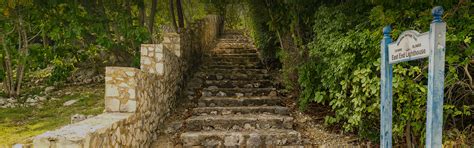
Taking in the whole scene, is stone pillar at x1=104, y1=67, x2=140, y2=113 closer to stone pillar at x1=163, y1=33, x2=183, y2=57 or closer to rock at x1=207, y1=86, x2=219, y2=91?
stone pillar at x1=163, y1=33, x2=183, y2=57

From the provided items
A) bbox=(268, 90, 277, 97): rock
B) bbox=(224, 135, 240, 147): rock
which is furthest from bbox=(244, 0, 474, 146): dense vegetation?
bbox=(268, 90, 277, 97): rock

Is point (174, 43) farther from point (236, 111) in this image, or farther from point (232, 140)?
point (232, 140)

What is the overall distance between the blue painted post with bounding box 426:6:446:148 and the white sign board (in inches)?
2.3

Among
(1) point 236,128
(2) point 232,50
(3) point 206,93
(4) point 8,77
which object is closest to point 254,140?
(1) point 236,128

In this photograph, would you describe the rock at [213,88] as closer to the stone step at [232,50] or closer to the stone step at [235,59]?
the stone step at [235,59]

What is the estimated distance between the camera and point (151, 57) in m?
5.20

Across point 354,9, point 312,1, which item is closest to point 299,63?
point 312,1

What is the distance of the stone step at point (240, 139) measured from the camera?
467 centimetres

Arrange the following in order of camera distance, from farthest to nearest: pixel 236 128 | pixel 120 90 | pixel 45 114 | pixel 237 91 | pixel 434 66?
pixel 237 91 → pixel 45 114 → pixel 236 128 → pixel 120 90 → pixel 434 66

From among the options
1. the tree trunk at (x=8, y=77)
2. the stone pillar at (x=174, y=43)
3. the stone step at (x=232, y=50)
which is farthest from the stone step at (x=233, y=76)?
the tree trunk at (x=8, y=77)

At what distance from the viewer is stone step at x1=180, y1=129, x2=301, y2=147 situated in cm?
467

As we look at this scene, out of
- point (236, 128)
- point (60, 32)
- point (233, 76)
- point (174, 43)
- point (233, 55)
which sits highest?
point (60, 32)

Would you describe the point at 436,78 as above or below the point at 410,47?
below

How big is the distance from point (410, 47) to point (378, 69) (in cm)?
96
